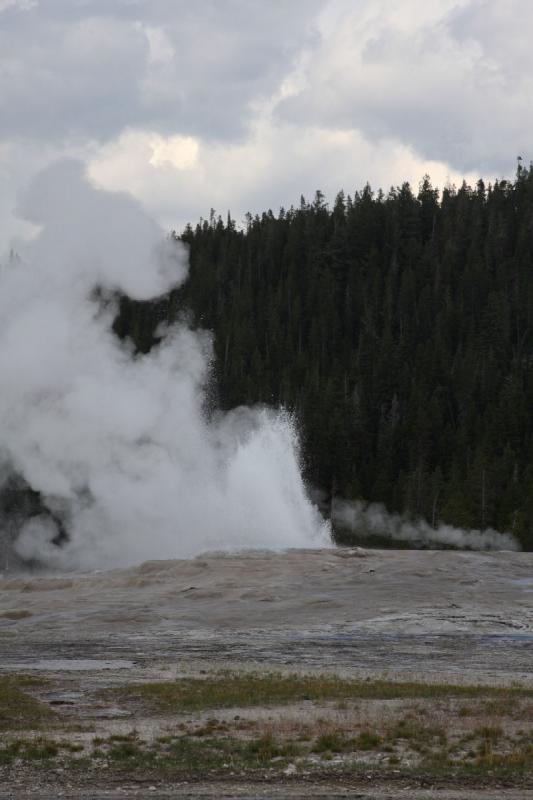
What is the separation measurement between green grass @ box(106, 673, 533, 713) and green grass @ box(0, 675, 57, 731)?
7.15ft

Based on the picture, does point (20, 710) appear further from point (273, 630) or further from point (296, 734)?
point (273, 630)

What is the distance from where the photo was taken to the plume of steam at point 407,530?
303 feet

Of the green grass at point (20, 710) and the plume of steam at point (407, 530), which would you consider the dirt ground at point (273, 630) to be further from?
the plume of steam at point (407, 530)

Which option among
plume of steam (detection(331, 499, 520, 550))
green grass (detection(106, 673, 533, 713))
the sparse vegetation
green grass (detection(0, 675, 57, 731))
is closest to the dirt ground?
green grass (detection(0, 675, 57, 731))

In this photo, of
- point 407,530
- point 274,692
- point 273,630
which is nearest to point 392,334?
point 407,530

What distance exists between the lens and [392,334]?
14025 cm

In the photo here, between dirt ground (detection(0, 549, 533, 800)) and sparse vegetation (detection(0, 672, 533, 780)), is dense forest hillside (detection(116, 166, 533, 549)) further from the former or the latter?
sparse vegetation (detection(0, 672, 533, 780))

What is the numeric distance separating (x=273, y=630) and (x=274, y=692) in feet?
49.3

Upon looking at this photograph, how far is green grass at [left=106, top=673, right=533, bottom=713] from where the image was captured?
26.8 meters

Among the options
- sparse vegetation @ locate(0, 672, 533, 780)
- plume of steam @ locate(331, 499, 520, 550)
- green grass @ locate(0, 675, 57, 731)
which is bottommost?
green grass @ locate(0, 675, 57, 731)

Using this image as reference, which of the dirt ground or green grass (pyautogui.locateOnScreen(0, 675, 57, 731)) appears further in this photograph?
green grass (pyautogui.locateOnScreen(0, 675, 57, 731))

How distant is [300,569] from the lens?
179 ft

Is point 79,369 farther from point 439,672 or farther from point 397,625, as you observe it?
point 439,672

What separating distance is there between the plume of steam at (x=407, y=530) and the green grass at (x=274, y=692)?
6362cm
